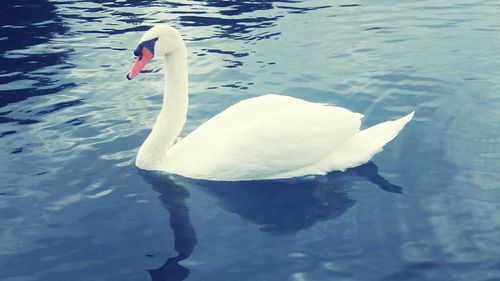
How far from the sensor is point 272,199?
7758 mm

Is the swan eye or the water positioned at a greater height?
the swan eye

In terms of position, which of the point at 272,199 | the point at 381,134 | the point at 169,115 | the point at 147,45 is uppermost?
the point at 147,45

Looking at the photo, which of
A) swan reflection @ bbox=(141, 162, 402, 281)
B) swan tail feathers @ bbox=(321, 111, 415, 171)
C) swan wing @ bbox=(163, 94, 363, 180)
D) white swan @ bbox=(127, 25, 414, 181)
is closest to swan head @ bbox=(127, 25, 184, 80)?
white swan @ bbox=(127, 25, 414, 181)

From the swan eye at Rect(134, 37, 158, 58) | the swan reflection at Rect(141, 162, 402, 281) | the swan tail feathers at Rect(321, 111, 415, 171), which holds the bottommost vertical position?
the swan reflection at Rect(141, 162, 402, 281)

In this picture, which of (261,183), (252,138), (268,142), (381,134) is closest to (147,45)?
(252,138)

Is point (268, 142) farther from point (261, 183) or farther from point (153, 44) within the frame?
point (153, 44)

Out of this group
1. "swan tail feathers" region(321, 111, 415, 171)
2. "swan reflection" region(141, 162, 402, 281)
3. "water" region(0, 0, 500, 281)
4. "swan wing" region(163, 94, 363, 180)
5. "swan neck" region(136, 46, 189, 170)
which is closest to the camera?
"water" region(0, 0, 500, 281)

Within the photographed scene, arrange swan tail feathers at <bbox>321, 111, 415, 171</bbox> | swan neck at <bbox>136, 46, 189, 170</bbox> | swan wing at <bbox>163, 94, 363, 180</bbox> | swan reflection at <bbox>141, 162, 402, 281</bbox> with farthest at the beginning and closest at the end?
swan neck at <bbox>136, 46, 189, 170</bbox> → swan tail feathers at <bbox>321, 111, 415, 171</bbox> → swan wing at <bbox>163, 94, 363, 180</bbox> → swan reflection at <bbox>141, 162, 402, 281</bbox>

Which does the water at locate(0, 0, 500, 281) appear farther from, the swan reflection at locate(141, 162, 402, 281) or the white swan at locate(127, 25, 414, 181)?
the white swan at locate(127, 25, 414, 181)

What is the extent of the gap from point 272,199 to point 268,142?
70 centimetres

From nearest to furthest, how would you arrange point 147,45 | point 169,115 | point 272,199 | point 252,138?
point 272,199 → point 252,138 → point 147,45 → point 169,115

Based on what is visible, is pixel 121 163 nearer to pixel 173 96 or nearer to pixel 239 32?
pixel 173 96

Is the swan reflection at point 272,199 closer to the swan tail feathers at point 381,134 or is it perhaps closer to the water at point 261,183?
the water at point 261,183

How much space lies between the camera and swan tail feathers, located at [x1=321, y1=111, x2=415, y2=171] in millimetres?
8250
